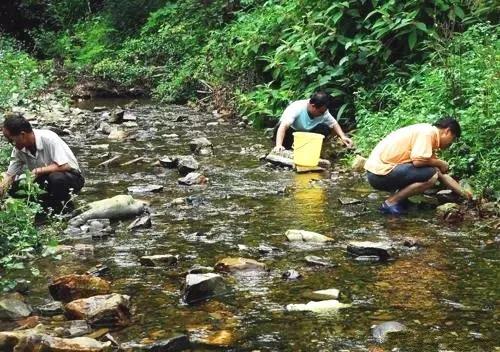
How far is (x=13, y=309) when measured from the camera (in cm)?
417

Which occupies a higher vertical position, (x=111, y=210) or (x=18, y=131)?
(x=18, y=131)

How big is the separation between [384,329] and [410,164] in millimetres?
3129

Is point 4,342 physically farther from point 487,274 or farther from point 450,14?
point 450,14

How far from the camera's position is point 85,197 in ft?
24.8

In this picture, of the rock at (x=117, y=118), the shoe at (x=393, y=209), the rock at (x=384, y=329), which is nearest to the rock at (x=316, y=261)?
the rock at (x=384, y=329)

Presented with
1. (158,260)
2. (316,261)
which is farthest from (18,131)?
(316,261)

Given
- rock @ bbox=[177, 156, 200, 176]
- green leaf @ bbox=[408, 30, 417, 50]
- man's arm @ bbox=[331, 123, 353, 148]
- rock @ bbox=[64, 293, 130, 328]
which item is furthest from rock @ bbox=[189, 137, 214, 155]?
rock @ bbox=[64, 293, 130, 328]

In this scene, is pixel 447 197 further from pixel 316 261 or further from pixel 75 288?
pixel 75 288

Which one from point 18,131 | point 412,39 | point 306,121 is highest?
point 412,39

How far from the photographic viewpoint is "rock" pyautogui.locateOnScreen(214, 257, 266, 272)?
5016 mm

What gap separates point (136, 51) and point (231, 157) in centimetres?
1174

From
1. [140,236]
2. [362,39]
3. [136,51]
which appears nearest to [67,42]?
[136,51]

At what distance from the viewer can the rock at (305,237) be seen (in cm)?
575

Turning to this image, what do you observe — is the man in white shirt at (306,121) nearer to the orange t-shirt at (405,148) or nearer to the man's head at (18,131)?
the orange t-shirt at (405,148)
